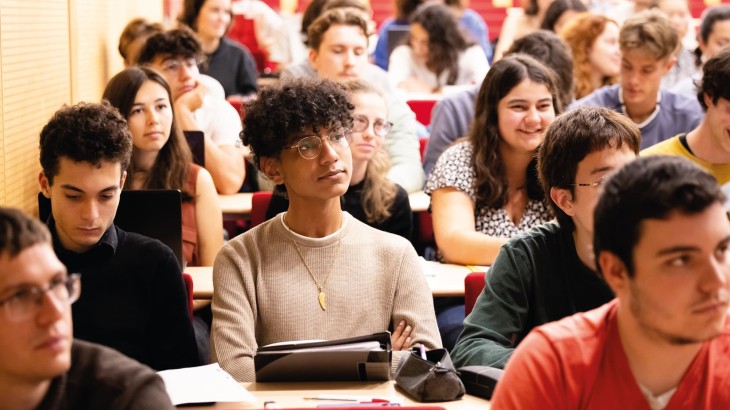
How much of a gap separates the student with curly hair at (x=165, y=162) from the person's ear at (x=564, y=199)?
1.66 meters

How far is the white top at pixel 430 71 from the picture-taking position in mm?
7902

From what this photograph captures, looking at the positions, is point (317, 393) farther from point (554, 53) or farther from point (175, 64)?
point (554, 53)

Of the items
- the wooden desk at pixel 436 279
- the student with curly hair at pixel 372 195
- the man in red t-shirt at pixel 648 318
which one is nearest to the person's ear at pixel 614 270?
the man in red t-shirt at pixel 648 318

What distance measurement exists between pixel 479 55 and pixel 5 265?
21.7 ft

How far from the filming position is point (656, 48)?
16.3 ft

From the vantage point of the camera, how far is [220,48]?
25.7ft

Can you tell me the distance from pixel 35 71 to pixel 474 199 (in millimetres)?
1813

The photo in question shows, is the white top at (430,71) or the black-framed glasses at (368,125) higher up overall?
the black-framed glasses at (368,125)

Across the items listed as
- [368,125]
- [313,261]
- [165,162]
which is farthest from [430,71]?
Result: [313,261]

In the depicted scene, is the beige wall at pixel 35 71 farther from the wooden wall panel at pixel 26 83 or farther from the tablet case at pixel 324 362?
the tablet case at pixel 324 362

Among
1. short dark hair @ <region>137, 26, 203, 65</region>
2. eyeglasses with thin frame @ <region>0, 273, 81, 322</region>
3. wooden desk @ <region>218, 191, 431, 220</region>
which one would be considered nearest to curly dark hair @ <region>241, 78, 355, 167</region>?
eyeglasses with thin frame @ <region>0, 273, 81, 322</region>

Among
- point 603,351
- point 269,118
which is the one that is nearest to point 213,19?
point 269,118

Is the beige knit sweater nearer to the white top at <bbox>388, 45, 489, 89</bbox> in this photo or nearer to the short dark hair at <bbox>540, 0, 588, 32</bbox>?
the white top at <bbox>388, 45, 489, 89</bbox>

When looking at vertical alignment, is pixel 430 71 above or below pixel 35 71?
below
